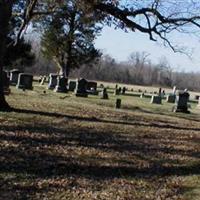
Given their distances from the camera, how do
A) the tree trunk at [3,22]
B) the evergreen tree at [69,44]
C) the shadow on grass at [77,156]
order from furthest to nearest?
the evergreen tree at [69,44] < the tree trunk at [3,22] < the shadow on grass at [77,156]

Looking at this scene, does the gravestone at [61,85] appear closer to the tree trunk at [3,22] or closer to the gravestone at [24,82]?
the gravestone at [24,82]

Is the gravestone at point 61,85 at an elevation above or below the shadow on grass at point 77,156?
above

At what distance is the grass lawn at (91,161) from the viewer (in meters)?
9.03

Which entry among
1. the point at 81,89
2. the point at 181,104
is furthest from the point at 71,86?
the point at 181,104

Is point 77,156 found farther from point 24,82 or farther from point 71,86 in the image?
point 71,86

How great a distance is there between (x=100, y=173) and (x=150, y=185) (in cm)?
105

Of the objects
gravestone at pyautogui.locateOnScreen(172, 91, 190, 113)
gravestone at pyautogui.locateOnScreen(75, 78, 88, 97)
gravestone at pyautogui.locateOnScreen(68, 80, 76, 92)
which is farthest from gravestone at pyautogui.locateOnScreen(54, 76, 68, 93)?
gravestone at pyautogui.locateOnScreen(172, 91, 190, 113)

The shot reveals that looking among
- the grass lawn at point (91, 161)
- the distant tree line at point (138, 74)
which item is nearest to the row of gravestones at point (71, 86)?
the grass lawn at point (91, 161)

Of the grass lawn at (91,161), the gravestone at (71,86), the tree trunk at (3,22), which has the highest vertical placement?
the tree trunk at (3,22)

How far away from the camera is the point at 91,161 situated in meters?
11.5

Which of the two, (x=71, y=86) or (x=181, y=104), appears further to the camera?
(x=71, y=86)

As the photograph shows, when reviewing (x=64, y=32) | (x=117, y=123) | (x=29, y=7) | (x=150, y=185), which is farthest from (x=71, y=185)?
(x=64, y=32)

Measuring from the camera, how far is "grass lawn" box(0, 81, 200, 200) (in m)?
9.03

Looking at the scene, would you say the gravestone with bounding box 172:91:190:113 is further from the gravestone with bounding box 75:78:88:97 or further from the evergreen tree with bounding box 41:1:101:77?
the evergreen tree with bounding box 41:1:101:77
